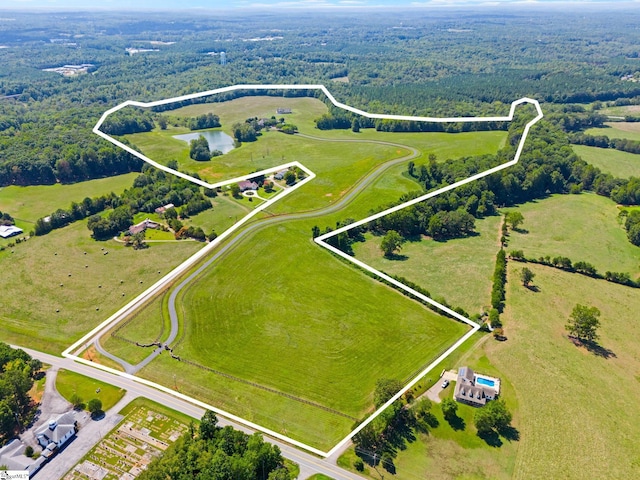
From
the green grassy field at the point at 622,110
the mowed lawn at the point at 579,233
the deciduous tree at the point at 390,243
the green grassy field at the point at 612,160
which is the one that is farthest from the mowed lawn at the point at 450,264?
the green grassy field at the point at 622,110

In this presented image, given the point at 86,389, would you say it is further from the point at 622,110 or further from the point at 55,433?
the point at 622,110

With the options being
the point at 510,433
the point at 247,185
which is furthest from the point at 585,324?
the point at 247,185

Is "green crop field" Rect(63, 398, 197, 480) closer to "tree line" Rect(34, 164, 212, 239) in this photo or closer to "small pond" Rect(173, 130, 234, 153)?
"tree line" Rect(34, 164, 212, 239)

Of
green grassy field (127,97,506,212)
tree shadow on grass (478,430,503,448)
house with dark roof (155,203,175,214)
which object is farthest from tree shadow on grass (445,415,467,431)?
house with dark roof (155,203,175,214)

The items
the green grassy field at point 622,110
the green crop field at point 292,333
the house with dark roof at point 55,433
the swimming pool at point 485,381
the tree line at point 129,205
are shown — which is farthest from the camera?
the green grassy field at point 622,110

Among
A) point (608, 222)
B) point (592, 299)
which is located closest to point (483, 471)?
point (592, 299)

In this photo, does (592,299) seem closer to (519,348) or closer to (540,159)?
(519,348)

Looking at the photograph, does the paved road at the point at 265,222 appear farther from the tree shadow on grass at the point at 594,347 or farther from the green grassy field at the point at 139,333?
the tree shadow on grass at the point at 594,347
